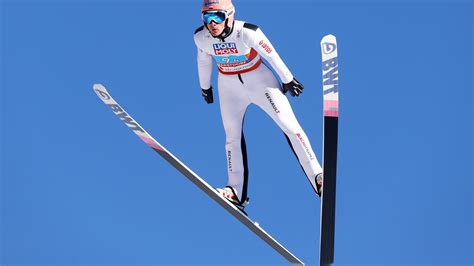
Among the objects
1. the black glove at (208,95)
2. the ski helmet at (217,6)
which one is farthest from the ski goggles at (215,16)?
the black glove at (208,95)

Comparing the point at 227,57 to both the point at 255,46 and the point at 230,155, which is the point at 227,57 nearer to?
the point at 255,46

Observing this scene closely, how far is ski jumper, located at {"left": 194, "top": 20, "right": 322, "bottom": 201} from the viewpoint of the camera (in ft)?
27.9

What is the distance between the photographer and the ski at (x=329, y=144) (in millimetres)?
7484

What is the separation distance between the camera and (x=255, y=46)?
845cm

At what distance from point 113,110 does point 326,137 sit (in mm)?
2223

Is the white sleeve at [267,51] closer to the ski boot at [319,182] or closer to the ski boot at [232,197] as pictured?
the ski boot at [319,182]

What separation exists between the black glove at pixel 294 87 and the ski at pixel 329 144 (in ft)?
3.03

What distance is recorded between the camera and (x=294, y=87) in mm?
8617

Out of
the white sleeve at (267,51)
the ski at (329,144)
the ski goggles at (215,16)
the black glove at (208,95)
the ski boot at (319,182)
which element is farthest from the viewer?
the black glove at (208,95)

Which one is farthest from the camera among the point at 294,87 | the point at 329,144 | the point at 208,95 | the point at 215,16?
the point at 208,95

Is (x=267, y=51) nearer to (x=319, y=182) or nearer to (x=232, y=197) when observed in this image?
(x=319, y=182)

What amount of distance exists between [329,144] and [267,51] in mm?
1225

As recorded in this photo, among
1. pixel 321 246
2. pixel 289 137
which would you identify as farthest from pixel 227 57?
pixel 321 246

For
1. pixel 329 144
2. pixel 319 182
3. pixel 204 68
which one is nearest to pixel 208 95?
pixel 204 68
